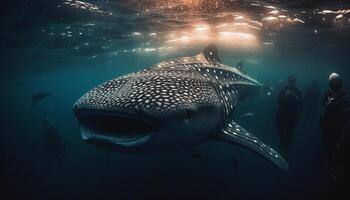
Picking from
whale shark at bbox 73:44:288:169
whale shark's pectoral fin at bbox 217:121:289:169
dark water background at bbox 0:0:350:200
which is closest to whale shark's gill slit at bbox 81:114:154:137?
whale shark at bbox 73:44:288:169

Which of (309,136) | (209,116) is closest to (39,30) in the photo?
(209,116)

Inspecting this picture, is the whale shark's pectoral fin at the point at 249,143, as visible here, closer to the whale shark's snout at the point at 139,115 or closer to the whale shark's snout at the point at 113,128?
the whale shark's snout at the point at 139,115

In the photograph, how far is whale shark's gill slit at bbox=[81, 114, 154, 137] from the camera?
3.24 metres

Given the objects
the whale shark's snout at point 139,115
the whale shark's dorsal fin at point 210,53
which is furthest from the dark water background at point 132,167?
the whale shark's snout at point 139,115

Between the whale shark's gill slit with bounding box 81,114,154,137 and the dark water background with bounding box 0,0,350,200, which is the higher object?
the whale shark's gill slit with bounding box 81,114,154,137

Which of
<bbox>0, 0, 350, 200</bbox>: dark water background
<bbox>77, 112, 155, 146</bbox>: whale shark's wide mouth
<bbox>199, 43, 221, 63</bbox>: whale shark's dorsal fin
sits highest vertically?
<bbox>77, 112, 155, 146</bbox>: whale shark's wide mouth

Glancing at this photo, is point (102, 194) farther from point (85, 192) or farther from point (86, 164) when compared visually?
point (86, 164)

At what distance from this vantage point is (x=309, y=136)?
797 inches

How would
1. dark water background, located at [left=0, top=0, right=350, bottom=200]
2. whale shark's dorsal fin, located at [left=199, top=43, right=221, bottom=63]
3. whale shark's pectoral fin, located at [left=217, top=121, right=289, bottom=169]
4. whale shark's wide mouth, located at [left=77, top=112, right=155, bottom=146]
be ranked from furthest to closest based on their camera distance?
dark water background, located at [left=0, top=0, right=350, bottom=200] → whale shark's dorsal fin, located at [left=199, top=43, right=221, bottom=63] → whale shark's pectoral fin, located at [left=217, top=121, right=289, bottom=169] → whale shark's wide mouth, located at [left=77, top=112, right=155, bottom=146]

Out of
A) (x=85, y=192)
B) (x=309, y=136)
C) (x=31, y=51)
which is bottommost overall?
(x=309, y=136)

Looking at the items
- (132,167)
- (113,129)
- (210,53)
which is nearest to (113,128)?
(113,129)

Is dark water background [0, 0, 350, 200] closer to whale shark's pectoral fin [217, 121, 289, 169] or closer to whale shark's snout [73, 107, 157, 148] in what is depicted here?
whale shark's pectoral fin [217, 121, 289, 169]

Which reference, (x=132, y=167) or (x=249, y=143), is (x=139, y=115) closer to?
(x=249, y=143)

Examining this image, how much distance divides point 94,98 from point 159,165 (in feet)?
35.2
